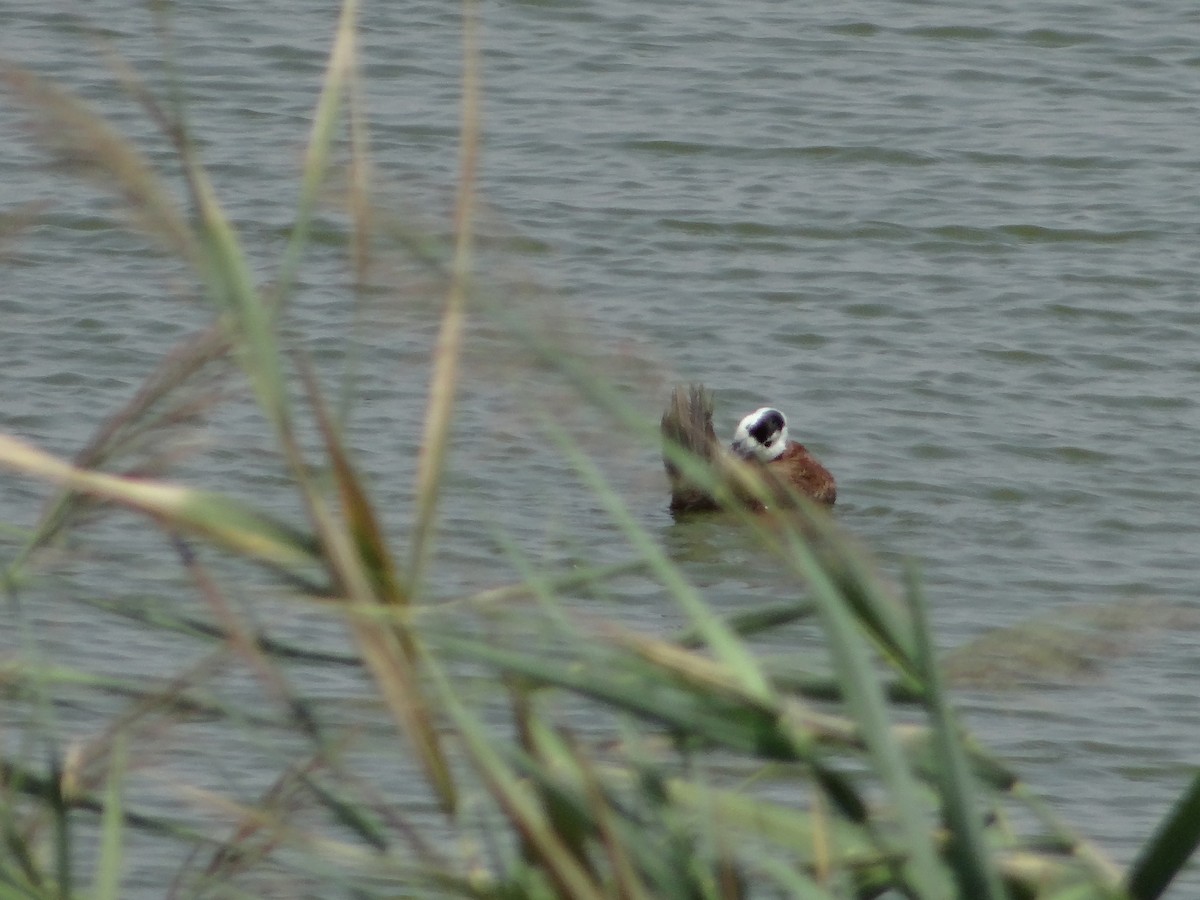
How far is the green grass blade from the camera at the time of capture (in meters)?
2.09

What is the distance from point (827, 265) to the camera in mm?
10398

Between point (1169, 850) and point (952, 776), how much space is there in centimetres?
24

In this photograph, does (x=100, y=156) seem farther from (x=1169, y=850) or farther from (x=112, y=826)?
(x=1169, y=850)

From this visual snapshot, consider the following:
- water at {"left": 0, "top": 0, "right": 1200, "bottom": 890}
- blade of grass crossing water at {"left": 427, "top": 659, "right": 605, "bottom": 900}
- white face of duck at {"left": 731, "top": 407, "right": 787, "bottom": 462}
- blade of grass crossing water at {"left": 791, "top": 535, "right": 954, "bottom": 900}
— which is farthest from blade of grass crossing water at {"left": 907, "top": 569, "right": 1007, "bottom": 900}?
white face of duck at {"left": 731, "top": 407, "right": 787, "bottom": 462}

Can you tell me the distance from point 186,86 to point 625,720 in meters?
10.4

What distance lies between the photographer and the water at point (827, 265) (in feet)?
24.3

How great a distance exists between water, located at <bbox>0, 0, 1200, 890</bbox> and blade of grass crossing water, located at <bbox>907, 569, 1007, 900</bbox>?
3.05 m

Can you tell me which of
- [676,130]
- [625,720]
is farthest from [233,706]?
[676,130]

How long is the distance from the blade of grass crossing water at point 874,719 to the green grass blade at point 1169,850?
216 millimetres

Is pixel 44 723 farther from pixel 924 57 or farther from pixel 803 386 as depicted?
pixel 924 57

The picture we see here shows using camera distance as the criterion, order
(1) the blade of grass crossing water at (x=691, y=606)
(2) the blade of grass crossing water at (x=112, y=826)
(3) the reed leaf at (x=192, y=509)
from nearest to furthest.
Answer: (3) the reed leaf at (x=192, y=509), (1) the blade of grass crossing water at (x=691, y=606), (2) the blade of grass crossing water at (x=112, y=826)

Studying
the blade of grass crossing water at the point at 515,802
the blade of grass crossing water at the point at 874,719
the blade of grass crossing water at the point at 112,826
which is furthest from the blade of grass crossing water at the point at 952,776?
the blade of grass crossing water at the point at 112,826

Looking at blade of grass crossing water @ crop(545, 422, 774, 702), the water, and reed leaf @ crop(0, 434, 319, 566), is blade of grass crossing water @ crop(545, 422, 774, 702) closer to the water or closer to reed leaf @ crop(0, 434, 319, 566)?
reed leaf @ crop(0, 434, 319, 566)

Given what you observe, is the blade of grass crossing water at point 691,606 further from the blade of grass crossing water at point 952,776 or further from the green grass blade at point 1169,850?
the green grass blade at point 1169,850
